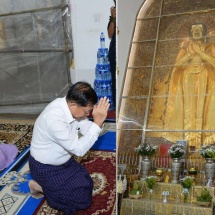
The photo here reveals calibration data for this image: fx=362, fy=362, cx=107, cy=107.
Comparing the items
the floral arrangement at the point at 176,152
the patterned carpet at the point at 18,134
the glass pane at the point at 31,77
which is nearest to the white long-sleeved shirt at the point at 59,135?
the floral arrangement at the point at 176,152

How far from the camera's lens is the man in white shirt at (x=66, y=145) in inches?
86.7

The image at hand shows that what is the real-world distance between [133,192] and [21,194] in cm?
102

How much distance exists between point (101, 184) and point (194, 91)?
102 cm

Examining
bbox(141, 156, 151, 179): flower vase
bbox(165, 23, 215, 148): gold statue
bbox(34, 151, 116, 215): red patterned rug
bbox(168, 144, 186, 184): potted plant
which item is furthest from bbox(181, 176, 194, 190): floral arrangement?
bbox(34, 151, 116, 215): red patterned rug

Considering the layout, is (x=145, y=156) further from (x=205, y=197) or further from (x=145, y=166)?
(x=205, y=197)

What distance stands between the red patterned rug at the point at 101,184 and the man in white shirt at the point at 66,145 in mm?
94

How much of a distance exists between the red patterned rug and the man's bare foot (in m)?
0.07

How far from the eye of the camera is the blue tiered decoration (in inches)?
183

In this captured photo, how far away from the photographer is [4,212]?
2.54 metres

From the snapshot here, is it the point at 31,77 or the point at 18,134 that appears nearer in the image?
the point at 18,134

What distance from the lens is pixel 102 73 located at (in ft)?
15.3

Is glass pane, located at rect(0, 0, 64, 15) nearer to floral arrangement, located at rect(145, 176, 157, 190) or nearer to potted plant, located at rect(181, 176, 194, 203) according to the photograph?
floral arrangement, located at rect(145, 176, 157, 190)

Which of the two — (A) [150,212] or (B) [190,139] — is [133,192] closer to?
(A) [150,212]

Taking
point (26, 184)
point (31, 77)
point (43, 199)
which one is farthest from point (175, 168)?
point (31, 77)
